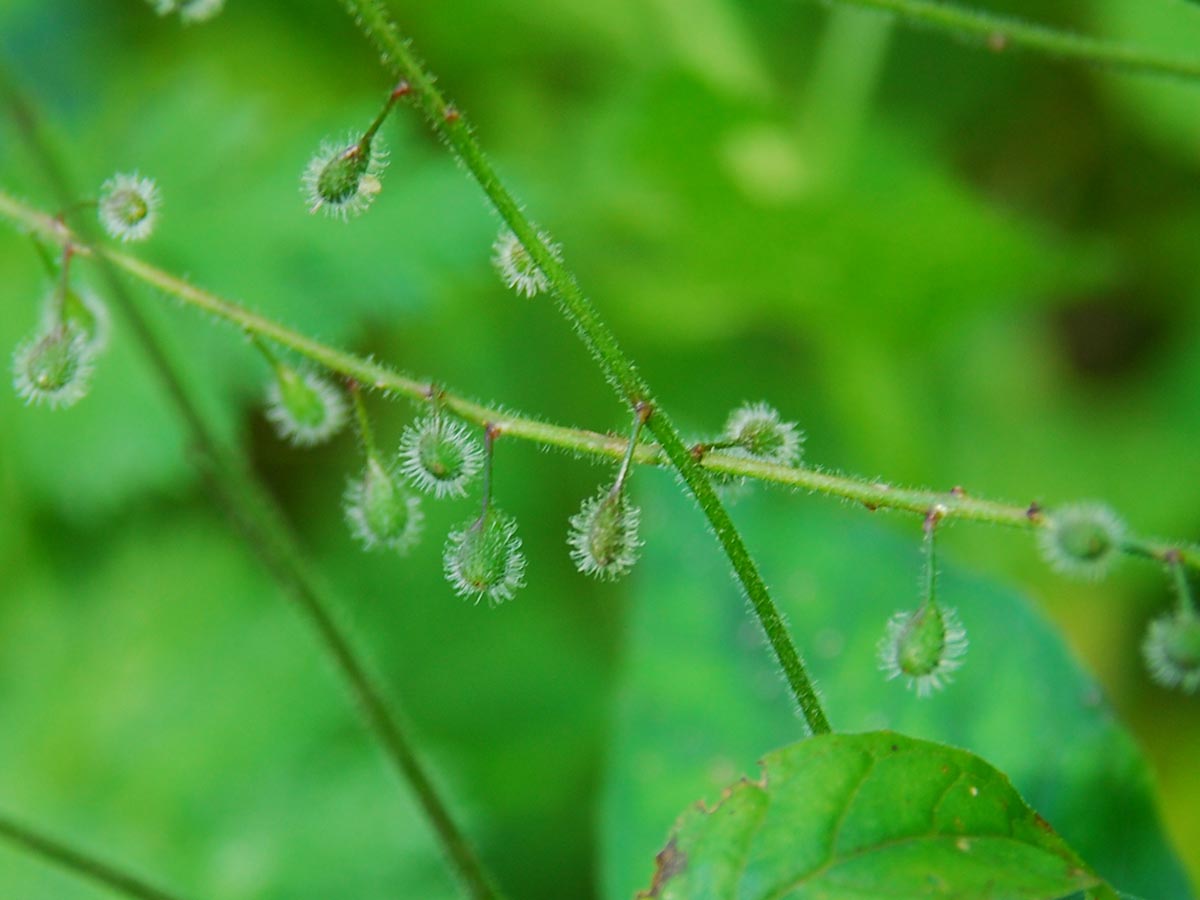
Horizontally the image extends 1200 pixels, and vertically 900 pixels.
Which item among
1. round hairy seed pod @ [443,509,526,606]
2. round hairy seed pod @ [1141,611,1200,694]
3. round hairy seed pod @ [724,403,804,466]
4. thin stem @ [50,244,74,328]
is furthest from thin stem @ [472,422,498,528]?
round hairy seed pod @ [1141,611,1200,694]

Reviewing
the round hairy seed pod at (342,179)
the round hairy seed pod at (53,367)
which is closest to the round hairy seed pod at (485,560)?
the round hairy seed pod at (342,179)

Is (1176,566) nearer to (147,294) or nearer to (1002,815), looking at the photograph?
(1002,815)

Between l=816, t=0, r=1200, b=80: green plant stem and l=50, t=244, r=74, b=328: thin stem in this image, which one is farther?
l=816, t=0, r=1200, b=80: green plant stem

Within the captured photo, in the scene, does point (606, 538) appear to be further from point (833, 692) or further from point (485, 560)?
point (833, 692)

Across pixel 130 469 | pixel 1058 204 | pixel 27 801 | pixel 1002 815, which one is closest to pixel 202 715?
pixel 27 801

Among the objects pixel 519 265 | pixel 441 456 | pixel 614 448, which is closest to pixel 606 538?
pixel 614 448

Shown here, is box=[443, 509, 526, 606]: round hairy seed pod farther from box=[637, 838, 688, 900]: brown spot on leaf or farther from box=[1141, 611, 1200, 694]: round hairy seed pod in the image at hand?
box=[1141, 611, 1200, 694]: round hairy seed pod
